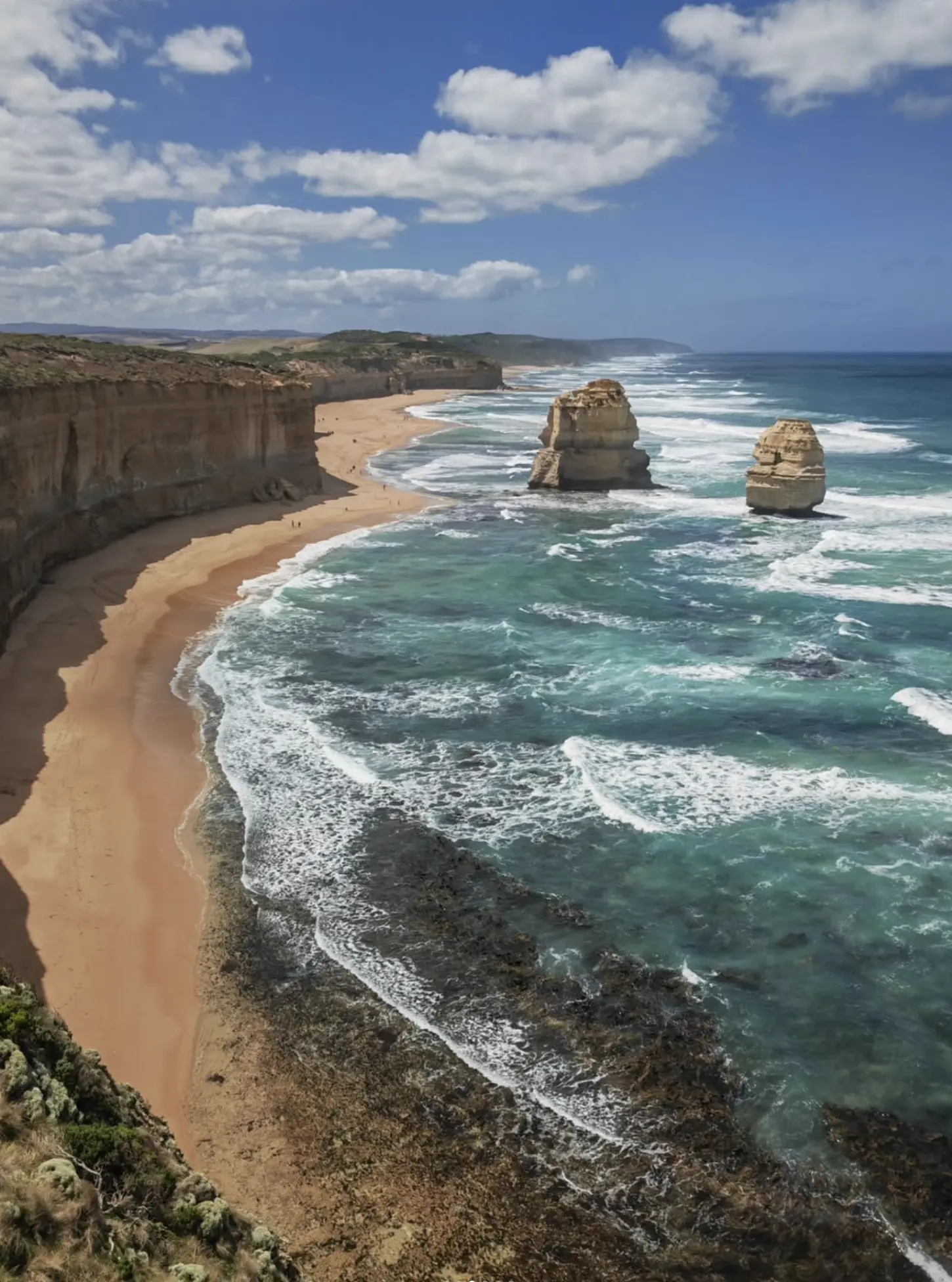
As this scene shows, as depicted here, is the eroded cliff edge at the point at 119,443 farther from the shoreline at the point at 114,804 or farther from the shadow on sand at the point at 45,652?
the shoreline at the point at 114,804

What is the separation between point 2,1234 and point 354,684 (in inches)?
718

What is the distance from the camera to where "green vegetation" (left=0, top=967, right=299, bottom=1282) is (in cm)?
595

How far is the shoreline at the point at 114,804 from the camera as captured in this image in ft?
42.1

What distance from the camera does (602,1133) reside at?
10.8 m

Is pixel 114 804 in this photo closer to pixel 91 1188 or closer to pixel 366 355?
pixel 91 1188

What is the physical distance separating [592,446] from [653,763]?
104ft

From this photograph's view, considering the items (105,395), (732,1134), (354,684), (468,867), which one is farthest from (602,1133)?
(105,395)

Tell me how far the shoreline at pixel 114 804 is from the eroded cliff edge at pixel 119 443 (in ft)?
4.71

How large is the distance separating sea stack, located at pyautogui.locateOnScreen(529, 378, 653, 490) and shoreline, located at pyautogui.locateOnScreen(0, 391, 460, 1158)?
60.6ft

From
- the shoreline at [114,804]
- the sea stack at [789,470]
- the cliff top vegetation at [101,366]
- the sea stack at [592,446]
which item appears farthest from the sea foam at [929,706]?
the sea stack at [592,446]

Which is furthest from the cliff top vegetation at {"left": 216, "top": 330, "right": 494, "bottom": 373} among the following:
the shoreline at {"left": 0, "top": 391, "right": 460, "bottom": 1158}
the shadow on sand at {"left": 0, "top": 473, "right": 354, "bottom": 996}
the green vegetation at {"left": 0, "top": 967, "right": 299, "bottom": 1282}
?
the green vegetation at {"left": 0, "top": 967, "right": 299, "bottom": 1282}

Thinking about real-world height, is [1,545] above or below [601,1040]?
above

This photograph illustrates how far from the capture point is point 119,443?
1452 inches

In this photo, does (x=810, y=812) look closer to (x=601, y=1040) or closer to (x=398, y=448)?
(x=601, y=1040)
